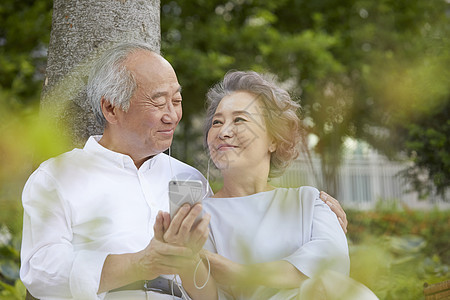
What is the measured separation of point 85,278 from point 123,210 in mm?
411

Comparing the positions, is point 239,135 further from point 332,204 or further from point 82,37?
point 82,37

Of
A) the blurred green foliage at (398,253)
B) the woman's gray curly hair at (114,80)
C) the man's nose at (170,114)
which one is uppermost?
the woman's gray curly hair at (114,80)

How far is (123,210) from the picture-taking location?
2217 millimetres

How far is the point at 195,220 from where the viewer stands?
60.8 inches

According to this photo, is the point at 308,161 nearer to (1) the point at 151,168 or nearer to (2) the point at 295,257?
(2) the point at 295,257

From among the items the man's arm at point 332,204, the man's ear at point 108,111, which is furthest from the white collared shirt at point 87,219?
the man's arm at point 332,204

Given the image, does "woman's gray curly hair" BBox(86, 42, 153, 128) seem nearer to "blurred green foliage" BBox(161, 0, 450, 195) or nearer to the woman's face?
the woman's face

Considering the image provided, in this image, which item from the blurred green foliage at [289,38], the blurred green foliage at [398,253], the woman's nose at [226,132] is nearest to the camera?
the blurred green foliage at [398,253]

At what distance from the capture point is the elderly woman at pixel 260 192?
1.98m

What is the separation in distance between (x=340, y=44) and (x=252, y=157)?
31.5 ft

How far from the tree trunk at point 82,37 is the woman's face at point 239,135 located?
83 cm

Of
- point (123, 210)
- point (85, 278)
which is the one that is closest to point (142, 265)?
point (85, 278)

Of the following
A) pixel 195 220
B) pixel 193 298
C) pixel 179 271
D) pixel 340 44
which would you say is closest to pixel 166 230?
pixel 195 220

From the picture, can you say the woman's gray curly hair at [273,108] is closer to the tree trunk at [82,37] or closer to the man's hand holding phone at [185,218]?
the tree trunk at [82,37]
